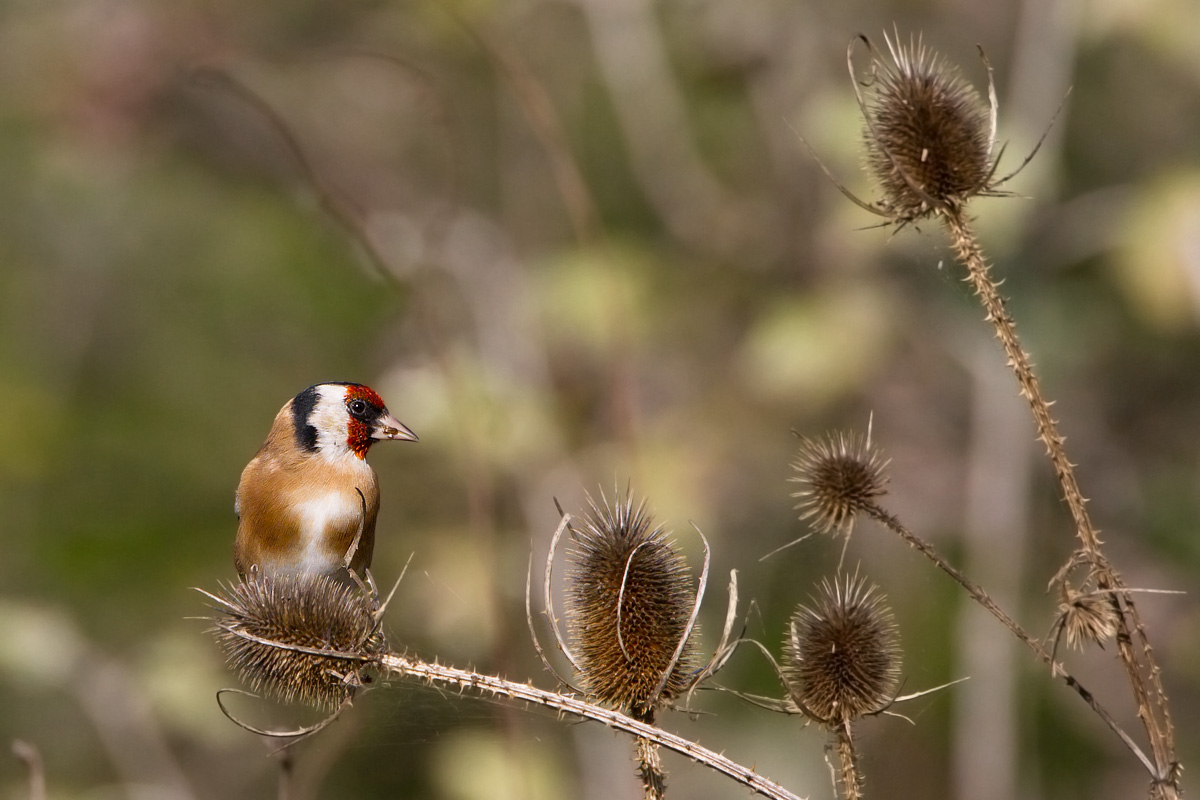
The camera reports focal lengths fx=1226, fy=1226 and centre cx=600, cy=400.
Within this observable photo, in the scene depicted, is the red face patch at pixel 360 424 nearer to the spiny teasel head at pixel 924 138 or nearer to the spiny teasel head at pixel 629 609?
the spiny teasel head at pixel 629 609

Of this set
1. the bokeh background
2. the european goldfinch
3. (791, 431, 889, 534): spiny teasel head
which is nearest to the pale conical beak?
the european goldfinch

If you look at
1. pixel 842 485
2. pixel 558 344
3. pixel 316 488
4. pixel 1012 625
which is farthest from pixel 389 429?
pixel 558 344

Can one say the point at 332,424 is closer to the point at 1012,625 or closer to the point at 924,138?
the point at 924,138

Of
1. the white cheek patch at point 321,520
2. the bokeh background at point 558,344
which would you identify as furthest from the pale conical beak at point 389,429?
the bokeh background at point 558,344

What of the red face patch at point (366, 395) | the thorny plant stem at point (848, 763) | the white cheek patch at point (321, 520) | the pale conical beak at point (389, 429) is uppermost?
the red face patch at point (366, 395)

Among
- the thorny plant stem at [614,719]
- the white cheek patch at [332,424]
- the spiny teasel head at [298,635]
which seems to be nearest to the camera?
the thorny plant stem at [614,719]

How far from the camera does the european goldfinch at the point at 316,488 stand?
8.25ft

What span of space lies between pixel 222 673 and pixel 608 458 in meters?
1.63

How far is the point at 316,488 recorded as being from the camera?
103 inches

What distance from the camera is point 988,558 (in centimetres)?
480

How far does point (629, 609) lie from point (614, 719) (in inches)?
15.3

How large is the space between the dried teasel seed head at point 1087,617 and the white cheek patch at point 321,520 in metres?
1.40

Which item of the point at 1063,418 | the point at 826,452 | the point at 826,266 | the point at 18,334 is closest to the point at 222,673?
the point at 826,266

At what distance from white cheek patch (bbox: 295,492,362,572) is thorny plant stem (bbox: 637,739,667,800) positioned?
3.46 ft
